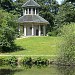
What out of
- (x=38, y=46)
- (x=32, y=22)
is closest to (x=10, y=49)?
(x=38, y=46)

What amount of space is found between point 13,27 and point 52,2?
51.6 meters

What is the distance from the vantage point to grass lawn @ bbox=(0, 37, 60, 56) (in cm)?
6094

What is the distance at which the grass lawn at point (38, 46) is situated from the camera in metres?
60.9

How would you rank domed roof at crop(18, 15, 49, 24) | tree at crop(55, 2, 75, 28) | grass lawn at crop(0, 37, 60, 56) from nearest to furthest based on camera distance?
grass lawn at crop(0, 37, 60, 56), domed roof at crop(18, 15, 49, 24), tree at crop(55, 2, 75, 28)

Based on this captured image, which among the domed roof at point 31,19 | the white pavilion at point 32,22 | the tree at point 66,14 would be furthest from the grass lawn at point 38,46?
the tree at point 66,14

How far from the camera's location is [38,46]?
6875 cm

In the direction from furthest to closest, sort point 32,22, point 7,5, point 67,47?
point 7,5 → point 32,22 → point 67,47

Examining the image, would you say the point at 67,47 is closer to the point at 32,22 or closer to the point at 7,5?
the point at 32,22

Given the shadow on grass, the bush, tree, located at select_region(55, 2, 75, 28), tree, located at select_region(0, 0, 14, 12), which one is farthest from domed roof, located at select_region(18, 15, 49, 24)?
the bush

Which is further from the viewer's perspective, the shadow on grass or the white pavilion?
the white pavilion

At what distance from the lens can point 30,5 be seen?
9412cm

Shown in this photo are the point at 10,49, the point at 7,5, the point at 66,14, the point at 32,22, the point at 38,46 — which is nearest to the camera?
the point at 10,49

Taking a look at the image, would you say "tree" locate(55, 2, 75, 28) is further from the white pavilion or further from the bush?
the bush

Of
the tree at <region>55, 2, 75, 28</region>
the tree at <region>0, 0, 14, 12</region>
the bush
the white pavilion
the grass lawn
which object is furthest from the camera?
the tree at <region>0, 0, 14, 12</region>
